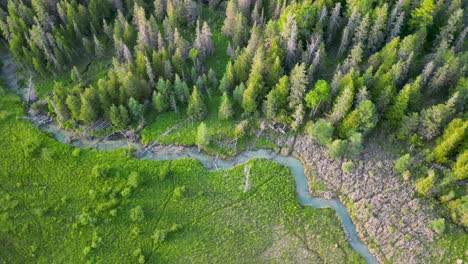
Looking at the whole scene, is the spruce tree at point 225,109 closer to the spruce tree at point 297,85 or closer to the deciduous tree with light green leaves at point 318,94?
the spruce tree at point 297,85

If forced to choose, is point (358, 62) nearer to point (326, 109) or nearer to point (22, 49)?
point (326, 109)

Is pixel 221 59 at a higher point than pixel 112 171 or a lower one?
higher

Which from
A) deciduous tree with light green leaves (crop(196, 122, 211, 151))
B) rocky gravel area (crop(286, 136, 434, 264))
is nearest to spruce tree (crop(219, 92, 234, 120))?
deciduous tree with light green leaves (crop(196, 122, 211, 151))

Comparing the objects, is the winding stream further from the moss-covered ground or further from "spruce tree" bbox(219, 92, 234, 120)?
"spruce tree" bbox(219, 92, 234, 120)

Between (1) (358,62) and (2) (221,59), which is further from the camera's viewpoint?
(2) (221,59)

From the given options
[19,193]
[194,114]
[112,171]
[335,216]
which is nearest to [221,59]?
[194,114]

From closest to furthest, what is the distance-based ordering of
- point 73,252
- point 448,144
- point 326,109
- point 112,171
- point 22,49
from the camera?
1. point 73,252
2. point 448,144
3. point 112,171
4. point 326,109
5. point 22,49

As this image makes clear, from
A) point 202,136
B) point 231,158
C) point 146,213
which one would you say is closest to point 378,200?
point 231,158

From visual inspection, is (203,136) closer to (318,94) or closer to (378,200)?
(318,94)
